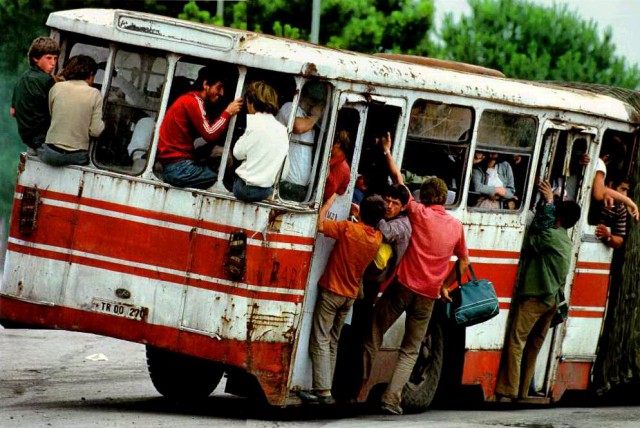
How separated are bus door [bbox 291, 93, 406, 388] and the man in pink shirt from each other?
46cm

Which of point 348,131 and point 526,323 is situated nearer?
point 348,131

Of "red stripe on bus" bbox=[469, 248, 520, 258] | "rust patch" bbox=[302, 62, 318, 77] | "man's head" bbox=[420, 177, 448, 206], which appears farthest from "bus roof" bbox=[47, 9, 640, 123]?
"red stripe on bus" bbox=[469, 248, 520, 258]

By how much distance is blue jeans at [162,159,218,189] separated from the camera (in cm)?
1123

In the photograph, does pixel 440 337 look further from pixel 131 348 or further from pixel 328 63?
pixel 131 348

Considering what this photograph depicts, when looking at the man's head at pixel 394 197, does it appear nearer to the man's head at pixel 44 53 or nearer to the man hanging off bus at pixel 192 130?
the man hanging off bus at pixel 192 130

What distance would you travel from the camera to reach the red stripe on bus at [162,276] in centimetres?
1118

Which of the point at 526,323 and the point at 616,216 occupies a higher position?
the point at 616,216

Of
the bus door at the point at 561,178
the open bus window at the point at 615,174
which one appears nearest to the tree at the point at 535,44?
the open bus window at the point at 615,174

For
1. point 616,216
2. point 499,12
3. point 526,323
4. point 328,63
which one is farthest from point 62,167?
point 499,12

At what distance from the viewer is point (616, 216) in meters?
14.6

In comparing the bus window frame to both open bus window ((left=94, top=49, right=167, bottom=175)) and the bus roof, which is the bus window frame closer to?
the bus roof

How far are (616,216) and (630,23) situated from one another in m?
40.1

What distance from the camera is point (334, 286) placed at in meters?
11.7

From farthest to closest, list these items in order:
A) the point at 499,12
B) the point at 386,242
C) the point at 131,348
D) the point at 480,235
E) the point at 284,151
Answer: the point at 499,12 → the point at 131,348 → the point at 480,235 → the point at 386,242 → the point at 284,151
